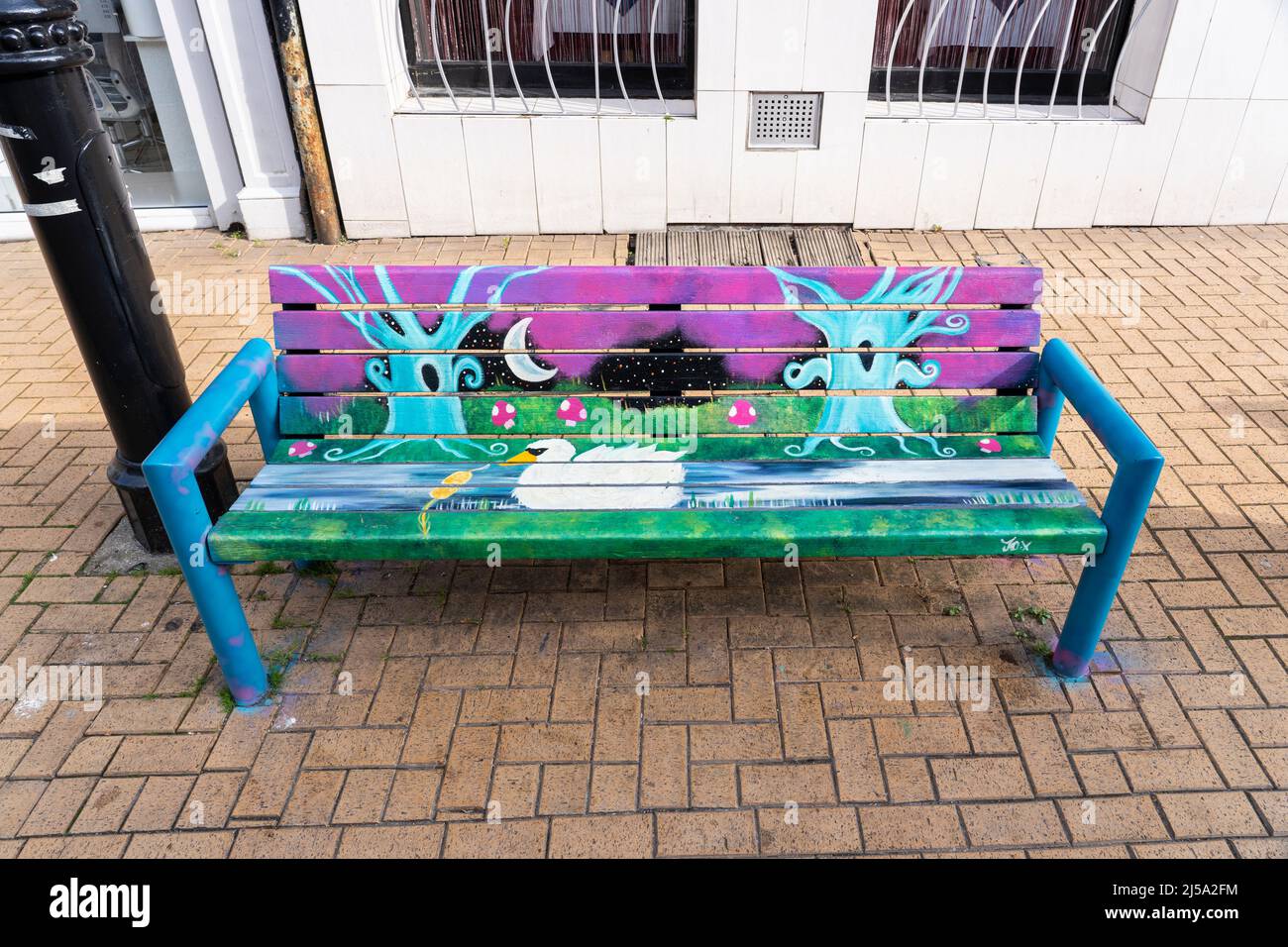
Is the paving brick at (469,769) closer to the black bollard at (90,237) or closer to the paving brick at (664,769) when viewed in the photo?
the paving brick at (664,769)

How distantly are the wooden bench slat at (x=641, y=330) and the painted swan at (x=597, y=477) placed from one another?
34 centimetres

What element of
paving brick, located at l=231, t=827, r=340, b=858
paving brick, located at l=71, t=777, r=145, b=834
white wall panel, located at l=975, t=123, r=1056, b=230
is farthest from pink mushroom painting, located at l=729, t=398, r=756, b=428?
white wall panel, located at l=975, t=123, r=1056, b=230

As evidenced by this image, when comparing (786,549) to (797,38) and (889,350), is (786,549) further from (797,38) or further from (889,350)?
(797,38)

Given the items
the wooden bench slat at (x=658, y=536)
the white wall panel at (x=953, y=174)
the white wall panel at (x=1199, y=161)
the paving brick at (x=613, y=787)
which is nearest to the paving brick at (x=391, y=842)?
the paving brick at (x=613, y=787)

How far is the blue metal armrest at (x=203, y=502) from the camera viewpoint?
2.33 meters

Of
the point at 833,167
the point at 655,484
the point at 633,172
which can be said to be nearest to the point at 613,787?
the point at 655,484

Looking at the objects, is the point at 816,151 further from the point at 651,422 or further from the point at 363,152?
the point at 651,422

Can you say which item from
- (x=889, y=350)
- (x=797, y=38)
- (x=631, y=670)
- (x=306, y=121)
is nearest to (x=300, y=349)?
(x=631, y=670)

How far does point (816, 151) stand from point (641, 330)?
10.9ft

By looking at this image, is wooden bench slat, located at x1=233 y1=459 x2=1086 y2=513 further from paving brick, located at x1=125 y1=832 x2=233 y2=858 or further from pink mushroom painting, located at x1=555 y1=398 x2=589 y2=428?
paving brick, located at x1=125 y1=832 x2=233 y2=858

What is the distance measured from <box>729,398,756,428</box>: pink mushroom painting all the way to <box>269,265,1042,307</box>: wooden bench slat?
33 cm

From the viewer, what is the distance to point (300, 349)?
9.31 ft

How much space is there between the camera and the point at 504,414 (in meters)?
2.88

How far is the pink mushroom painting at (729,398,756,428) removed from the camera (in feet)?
9.45
